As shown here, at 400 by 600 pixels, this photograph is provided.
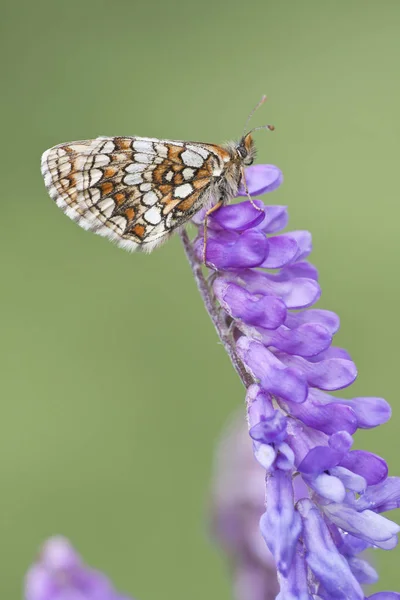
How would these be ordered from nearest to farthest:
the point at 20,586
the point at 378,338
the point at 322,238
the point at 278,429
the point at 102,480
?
the point at 278,429 → the point at 20,586 → the point at 102,480 → the point at 378,338 → the point at 322,238

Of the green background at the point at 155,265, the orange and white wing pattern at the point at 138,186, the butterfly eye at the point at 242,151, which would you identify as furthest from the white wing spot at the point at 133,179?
the green background at the point at 155,265

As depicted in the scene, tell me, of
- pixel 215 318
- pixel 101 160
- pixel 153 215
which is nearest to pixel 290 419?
pixel 215 318

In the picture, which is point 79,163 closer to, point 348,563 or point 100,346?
point 348,563

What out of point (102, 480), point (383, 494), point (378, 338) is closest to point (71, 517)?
point (102, 480)

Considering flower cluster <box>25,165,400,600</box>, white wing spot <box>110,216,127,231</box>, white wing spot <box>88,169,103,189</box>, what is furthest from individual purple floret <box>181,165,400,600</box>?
white wing spot <box>88,169,103,189</box>

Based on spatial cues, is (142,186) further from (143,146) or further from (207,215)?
(207,215)

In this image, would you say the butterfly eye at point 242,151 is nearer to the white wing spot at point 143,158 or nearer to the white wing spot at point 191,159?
the white wing spot at point 191,159
